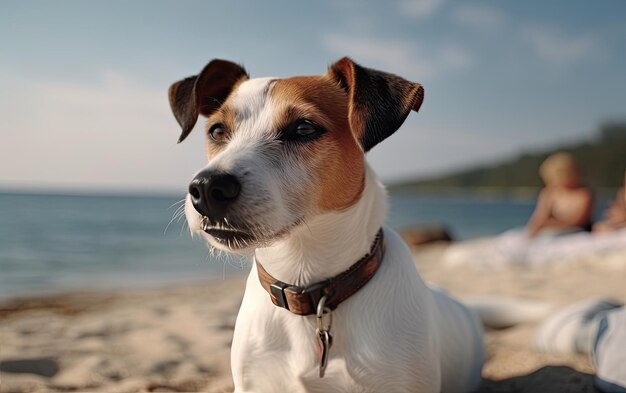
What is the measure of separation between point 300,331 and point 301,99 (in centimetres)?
95

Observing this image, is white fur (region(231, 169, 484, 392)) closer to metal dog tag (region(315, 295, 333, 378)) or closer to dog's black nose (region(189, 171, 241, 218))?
metal dog tag (region(315, 295, 333, 378))

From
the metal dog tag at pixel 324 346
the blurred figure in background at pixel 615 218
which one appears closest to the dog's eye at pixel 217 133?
the metal dog tag at pixel 324 346

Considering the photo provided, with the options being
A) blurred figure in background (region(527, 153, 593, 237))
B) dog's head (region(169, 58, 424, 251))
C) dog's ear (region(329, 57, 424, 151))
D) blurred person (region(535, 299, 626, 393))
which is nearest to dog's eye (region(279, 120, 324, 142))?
dog's head (region(169, 58, 424, 251))

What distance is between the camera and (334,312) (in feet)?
7.09

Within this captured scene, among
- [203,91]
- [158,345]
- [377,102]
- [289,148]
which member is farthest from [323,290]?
[158,345]

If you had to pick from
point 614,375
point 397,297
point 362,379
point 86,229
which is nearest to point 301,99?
point 397,297

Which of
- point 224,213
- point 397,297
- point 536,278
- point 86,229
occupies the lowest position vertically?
point 86,229

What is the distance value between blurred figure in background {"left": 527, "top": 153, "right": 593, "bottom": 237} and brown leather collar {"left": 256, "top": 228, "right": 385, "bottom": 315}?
8389 millimetres

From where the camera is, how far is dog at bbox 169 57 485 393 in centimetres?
209

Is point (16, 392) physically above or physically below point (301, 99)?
below

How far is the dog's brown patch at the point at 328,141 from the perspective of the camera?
2129mm

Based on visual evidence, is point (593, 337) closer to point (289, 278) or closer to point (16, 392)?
point (289, 278)

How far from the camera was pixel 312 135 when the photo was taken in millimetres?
2205

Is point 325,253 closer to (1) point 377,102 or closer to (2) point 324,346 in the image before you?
(2) point 324,346
